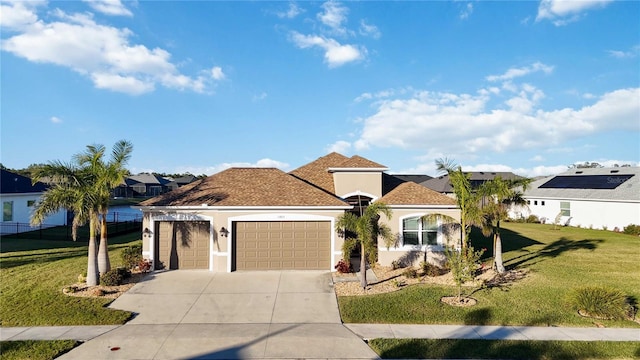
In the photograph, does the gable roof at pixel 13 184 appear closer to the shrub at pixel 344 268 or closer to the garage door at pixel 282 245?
the garage door at pixel 282 245

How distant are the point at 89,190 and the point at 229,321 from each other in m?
7.48

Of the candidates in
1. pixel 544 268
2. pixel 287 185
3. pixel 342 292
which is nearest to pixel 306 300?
pixel 342 292

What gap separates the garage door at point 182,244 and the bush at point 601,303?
14740mm

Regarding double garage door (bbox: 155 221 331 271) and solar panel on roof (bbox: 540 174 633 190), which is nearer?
double garage door (bbox: 155 221 331 271)

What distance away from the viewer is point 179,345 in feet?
31.5

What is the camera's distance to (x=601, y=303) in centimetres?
1171

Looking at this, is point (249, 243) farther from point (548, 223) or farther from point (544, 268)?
point (548, 223)

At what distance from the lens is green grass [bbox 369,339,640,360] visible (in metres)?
9.06

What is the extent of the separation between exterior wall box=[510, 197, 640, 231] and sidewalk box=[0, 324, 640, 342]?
18651mm

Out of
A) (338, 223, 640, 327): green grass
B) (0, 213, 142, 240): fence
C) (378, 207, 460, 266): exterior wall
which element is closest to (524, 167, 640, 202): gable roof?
(338, 223, 640, 327): green grass

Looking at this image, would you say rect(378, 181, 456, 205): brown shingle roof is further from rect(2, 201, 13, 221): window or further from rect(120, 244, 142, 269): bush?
rect(2, 201, 13, 221): window

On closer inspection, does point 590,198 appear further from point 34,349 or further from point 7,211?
point 7,211

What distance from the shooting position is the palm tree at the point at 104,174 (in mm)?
13906

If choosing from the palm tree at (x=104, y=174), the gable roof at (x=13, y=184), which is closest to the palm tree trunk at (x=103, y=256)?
the palm tree at (x=104, y=174)
